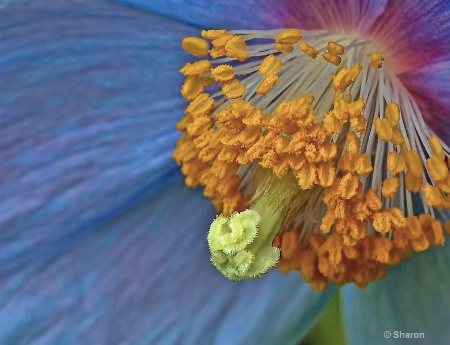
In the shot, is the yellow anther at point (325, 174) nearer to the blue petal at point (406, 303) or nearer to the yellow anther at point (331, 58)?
the yellow anther at point (331, 58)

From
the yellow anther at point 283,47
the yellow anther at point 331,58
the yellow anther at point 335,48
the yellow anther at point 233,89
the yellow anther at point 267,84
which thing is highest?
the yellow anther at point 335,48

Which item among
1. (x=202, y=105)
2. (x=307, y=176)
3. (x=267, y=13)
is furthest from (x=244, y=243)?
(x=267, y=13)

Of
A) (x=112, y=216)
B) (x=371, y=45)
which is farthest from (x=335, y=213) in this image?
(x=112, y=216)

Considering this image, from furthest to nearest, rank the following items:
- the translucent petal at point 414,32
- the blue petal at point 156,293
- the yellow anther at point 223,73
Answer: the blue petal at point 156,293 < the yellow anther at point 223,73 < the translucent petal at point 414,32

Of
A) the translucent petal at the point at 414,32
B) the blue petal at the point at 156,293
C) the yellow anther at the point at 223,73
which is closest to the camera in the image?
the translucent petal at the point at 414,32

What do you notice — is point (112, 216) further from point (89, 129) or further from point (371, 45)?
point (371, 45)

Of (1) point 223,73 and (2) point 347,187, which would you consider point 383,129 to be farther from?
(1) point 223,73

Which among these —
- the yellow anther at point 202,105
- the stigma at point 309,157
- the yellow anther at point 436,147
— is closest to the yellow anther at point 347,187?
the stigma at point 309,157

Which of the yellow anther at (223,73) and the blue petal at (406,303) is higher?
the yellow anther at (223,73)
